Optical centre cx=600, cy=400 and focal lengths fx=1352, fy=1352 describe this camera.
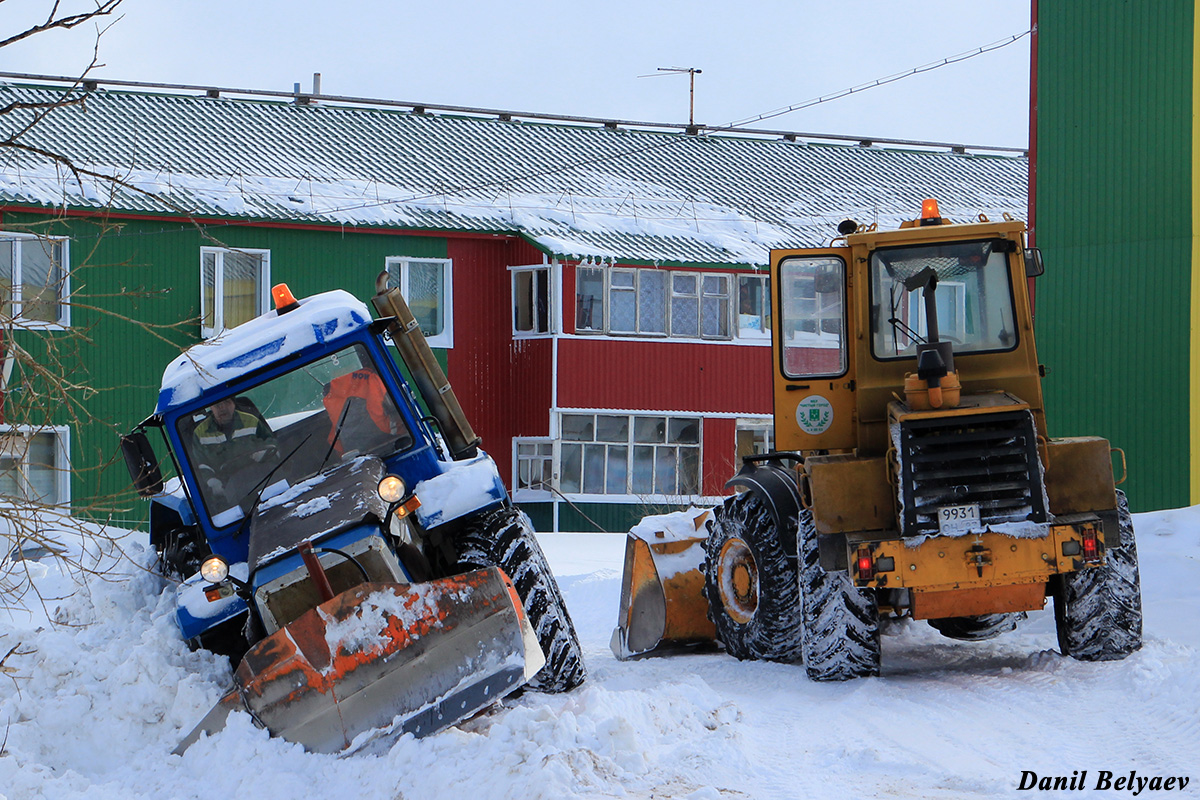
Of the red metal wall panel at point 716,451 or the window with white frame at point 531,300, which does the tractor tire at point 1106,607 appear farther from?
the red metal wall panel at point 716,451

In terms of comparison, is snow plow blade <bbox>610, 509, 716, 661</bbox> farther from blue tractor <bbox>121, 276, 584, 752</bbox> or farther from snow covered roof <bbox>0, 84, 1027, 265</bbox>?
snow covered roof <bbox>0, 84, 1027, 265</bbox>

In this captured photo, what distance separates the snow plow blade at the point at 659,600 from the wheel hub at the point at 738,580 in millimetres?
505

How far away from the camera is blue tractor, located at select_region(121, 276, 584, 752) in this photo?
6031mm

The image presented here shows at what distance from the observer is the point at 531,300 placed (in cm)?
2436

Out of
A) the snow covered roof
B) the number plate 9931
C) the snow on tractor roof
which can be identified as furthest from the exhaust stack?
the snow covered roof

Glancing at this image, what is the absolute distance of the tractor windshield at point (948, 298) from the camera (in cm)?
871

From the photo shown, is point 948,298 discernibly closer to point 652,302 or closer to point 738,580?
point 738,580

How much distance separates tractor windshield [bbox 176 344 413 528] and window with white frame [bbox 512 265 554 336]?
15976mm

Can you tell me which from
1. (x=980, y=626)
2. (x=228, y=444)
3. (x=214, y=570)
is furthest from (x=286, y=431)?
(x=980, y=626)

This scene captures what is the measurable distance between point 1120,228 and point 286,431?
38.1 ft

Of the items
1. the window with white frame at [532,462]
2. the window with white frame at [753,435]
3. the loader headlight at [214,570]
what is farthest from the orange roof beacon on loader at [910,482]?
the window with white frame at [753,435]

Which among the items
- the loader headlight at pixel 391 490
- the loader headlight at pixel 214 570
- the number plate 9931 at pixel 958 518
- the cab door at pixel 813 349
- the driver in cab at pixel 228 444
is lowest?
the loader headlight at pixel 214 570

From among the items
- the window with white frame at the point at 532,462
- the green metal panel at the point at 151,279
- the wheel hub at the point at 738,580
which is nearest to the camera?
the wheel hub at the point at 738,580

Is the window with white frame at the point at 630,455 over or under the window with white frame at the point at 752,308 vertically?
under
